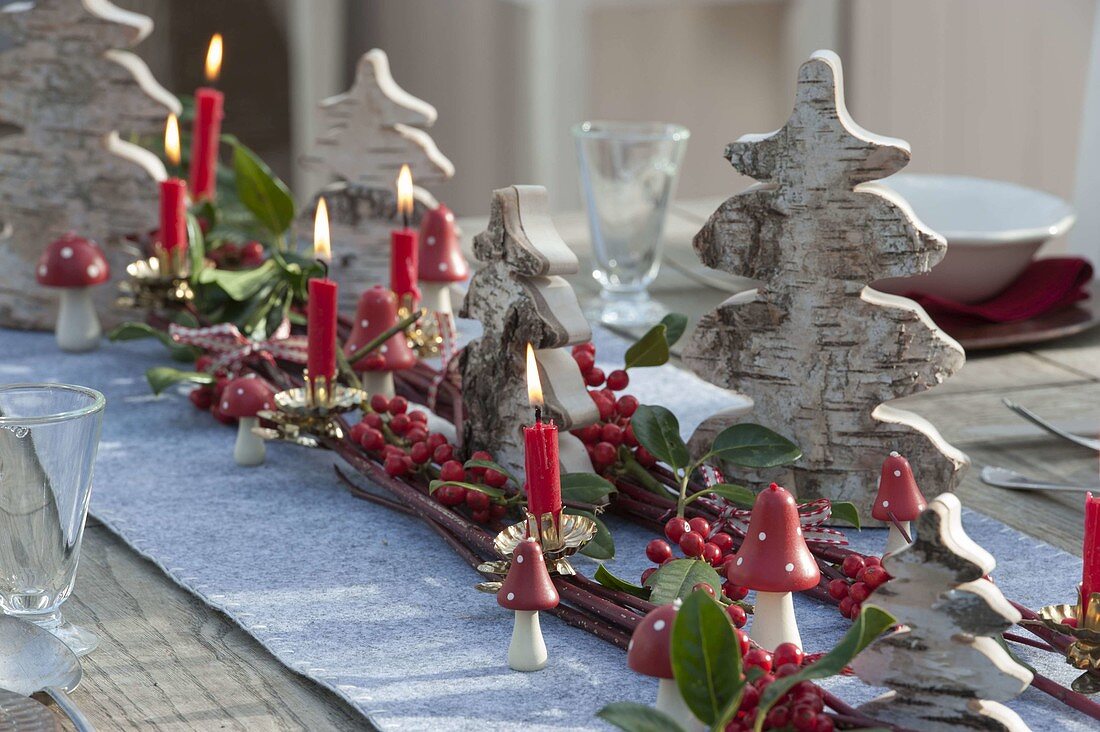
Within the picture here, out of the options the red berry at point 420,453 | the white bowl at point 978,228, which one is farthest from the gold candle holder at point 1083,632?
the white bowl at point 978,228

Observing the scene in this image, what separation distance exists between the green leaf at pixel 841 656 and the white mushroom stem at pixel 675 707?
5 cm

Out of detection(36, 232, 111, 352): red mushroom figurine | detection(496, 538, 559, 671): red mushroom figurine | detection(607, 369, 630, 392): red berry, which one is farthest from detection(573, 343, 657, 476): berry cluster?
detection(36, 232, 111, 352): red mushroom figurine

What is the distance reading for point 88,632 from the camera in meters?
0.80

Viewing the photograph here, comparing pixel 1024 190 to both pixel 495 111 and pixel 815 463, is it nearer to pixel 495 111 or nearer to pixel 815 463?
pixel 815 463

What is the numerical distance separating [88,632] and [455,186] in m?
2.90

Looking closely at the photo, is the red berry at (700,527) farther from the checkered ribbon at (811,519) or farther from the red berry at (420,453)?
the red berry at (420,453)

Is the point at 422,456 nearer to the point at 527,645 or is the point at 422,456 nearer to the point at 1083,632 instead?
the point at 527,645

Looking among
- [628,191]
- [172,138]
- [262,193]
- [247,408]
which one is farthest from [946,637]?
[172,138]

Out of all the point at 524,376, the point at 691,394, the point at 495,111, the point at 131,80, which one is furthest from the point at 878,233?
the point at 495,111

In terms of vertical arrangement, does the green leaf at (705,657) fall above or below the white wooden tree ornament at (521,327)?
below

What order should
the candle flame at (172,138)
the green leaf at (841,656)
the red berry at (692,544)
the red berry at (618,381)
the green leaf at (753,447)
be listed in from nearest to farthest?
the green leaf at (841,656), the red berry at (692,544), the green leaf at (753,447), the red berry at (618,381), the candle flame at (172,138)

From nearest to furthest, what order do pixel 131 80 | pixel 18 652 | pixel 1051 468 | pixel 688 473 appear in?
pixel 18 652, pixel 688 473, pixel 1051 468, pixel 131 80

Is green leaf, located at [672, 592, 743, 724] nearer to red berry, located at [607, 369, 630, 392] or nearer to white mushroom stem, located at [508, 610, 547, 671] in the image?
white mushroom stem, located at [508, 610, 547, 671]

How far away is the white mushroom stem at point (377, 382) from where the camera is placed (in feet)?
3.97
